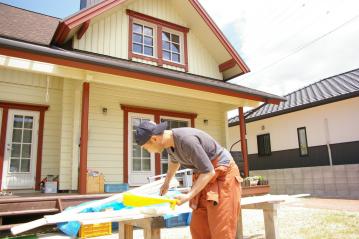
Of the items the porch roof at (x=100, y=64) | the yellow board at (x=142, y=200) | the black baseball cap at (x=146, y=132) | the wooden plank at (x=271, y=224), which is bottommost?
the wooden plank at (x=271, y=224)

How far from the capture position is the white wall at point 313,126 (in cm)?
1134

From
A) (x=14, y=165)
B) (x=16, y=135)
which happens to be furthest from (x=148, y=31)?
(x=14, y=165)

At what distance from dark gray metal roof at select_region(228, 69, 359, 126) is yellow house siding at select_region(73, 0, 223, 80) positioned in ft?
8.00

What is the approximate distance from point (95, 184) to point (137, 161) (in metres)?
1.72

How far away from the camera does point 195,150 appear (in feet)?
7.57

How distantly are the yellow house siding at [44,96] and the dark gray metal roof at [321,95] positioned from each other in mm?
6082

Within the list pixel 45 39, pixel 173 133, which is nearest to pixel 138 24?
pixel 45 39

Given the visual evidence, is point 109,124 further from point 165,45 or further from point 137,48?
point 165,45

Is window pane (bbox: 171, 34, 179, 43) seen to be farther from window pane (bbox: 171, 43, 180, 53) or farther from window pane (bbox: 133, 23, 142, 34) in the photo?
window pane (bbox: 133, 23, 142, 34)

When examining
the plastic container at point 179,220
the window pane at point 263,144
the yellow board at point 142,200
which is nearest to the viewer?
the yellow board at point 142,200

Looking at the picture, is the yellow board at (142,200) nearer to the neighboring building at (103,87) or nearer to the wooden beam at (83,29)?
the neighboring building at (103,87)

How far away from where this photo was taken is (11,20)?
899 centimetres

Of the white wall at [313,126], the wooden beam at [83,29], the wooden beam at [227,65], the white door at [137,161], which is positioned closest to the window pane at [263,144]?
the white wall at [313,126]

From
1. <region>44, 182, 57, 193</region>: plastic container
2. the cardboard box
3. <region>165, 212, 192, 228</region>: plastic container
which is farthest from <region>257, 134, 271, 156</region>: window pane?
<region>44, 182, 57, 193</region>: plastic container
